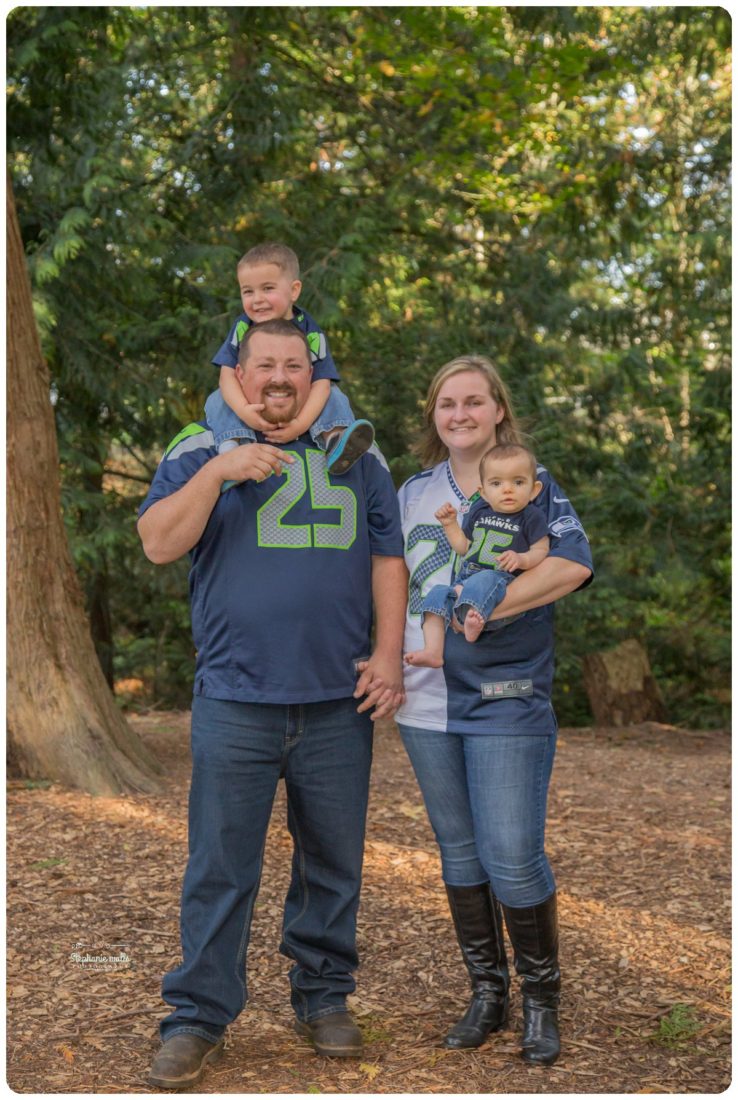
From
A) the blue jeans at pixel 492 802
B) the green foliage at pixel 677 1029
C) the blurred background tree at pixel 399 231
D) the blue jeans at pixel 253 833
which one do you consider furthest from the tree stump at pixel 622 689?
the blue jeans at pixel 253 833

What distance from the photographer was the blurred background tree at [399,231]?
30.2 feet

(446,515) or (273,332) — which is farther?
(446,515)

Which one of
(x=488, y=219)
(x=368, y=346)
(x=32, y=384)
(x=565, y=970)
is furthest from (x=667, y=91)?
(x=565, y=970)

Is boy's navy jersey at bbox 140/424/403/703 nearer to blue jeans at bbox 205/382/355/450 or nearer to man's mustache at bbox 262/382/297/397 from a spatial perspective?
blue jeans at bbox 205/382/355/450

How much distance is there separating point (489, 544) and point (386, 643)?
43 centimetres

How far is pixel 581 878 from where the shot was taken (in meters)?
5.41

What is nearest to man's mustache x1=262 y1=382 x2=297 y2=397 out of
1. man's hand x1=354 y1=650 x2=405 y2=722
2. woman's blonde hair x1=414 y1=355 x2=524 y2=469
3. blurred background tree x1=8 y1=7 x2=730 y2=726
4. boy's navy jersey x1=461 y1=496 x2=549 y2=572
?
woman's blonde hair x1=414 y1=355 x2=524 y2=469

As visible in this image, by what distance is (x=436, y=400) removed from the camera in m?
3.55

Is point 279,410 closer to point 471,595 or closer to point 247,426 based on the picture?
point 247,426

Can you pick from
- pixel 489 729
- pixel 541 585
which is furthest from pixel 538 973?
pixel 541 585

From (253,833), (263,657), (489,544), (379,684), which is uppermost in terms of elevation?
(489,544)

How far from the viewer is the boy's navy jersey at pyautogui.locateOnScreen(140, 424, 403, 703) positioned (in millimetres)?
3223

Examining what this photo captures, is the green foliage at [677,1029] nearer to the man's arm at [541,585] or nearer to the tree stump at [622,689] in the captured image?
the man's arm at [541,585]

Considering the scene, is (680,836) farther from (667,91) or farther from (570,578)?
(667,91)
